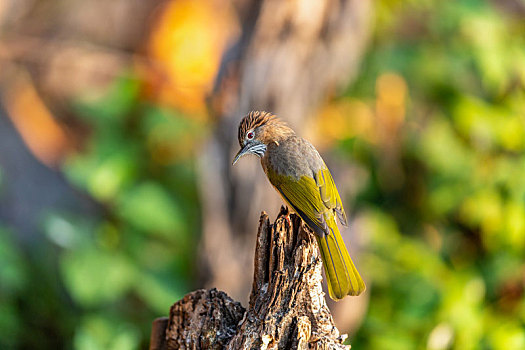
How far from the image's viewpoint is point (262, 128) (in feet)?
6.40

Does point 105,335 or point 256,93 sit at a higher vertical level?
point 256,93

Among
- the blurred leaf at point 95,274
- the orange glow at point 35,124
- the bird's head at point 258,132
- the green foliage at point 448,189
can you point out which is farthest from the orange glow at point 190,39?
the bird's head at point 258,132

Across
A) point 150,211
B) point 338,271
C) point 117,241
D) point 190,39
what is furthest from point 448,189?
point 338,271

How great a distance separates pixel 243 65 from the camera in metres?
4.40

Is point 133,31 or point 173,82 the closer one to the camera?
point 173,82

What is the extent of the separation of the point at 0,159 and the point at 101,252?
1688 millimetres

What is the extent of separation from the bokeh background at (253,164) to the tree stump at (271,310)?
5.55ft

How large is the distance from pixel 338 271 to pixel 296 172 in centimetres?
34

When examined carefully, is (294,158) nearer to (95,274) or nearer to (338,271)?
(338,271)

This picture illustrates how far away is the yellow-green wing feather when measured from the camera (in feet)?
5.98

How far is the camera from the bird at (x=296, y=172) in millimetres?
1878

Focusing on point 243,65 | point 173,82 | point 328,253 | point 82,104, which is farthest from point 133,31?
point 328,253

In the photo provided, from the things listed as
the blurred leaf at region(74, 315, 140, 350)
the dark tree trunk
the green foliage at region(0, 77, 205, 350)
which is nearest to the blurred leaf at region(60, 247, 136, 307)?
the green foliage at region(0, 77, 205, 350)

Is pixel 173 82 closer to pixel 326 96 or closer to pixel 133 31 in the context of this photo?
pixel 133 31
